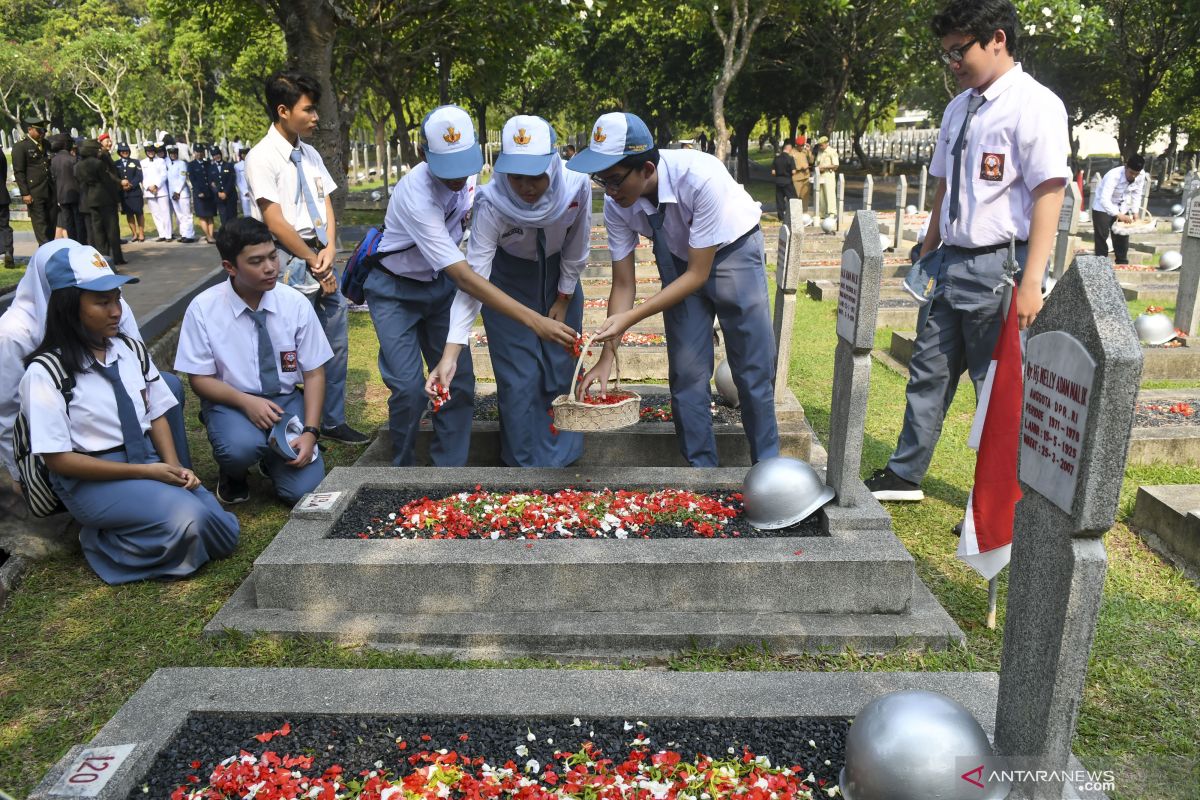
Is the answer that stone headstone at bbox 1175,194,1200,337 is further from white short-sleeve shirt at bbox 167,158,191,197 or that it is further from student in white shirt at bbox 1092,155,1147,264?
white short-sleeve shirt at bbox 167,158,191,197

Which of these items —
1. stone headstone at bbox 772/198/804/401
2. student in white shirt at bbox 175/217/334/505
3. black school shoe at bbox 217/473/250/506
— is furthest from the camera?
stone headstone at bbox 772/198/804/401

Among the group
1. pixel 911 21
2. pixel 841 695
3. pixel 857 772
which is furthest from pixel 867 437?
pixel 911 21

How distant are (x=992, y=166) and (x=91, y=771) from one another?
418 centimetres

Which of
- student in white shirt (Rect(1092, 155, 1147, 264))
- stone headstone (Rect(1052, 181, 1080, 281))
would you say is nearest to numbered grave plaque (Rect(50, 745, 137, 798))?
stone headstone (Rect(1052, 181, 1080, 281))

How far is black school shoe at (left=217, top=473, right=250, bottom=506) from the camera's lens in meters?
5.20

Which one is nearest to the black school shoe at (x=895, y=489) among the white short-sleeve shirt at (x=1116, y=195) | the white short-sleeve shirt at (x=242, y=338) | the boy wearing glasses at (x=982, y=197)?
the boy wearing glasses at (x=982, y=197)

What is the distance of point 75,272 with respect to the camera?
4.05 metres

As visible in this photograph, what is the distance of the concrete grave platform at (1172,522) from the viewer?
4.41m

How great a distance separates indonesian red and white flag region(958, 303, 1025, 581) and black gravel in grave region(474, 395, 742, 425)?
2.22 meters

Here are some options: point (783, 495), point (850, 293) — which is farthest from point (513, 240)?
point (783, 495)

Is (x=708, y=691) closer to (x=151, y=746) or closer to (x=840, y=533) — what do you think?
(x=840, y=533)

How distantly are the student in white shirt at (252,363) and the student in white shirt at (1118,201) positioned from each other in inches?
495

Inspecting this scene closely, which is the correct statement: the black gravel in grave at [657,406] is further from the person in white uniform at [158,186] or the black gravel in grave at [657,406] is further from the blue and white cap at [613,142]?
the person in white uniform at [158,186]

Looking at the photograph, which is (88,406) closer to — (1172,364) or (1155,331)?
(1172,364)
